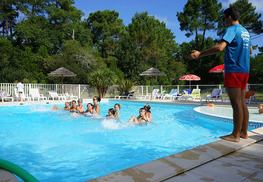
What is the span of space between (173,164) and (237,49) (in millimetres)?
1713

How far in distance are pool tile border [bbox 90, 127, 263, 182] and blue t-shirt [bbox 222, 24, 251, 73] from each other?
3.33ft

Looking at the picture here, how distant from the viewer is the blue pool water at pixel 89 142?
3.79 meters

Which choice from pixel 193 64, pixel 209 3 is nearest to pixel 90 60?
pixel 193 64

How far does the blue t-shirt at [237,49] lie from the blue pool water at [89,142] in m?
2.50

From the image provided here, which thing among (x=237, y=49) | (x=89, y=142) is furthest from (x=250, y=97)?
→ (x=237, y=49)

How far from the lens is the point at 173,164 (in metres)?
2.05

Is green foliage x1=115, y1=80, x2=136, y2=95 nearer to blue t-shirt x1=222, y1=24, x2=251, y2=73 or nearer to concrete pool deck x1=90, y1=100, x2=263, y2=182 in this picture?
blue t-shirt x1=222, y1=24, x2=251, y2=73

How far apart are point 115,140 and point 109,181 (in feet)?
13.0

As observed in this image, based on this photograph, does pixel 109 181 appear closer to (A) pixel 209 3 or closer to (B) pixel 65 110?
(B) pixel 65 110

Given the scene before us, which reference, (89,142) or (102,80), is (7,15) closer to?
(102,80)

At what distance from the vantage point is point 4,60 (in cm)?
2159

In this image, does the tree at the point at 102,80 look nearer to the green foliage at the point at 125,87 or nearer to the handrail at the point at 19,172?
the green foliage at the point at 125,87

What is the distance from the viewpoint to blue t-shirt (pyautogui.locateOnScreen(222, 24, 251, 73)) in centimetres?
265

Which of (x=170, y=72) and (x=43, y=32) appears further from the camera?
(x=170, y=72)
